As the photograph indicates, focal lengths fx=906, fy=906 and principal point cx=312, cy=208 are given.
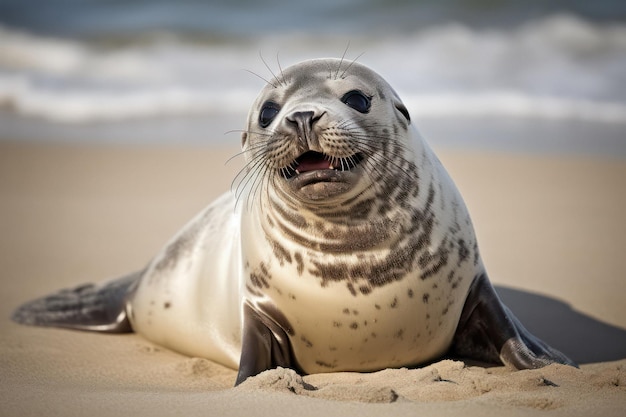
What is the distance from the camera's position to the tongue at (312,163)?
3.51 meters

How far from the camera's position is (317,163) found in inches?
139

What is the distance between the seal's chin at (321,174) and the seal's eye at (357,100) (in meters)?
0.27

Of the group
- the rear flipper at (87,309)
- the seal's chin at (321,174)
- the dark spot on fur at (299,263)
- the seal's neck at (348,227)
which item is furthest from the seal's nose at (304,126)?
the rear flipper at (87,309)

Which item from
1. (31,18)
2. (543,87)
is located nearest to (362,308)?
(543,87)

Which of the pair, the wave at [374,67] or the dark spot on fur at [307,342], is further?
the wave at [374,67]

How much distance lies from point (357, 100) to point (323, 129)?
0.42m

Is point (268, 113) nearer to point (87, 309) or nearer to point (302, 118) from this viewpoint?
point (302, 118)

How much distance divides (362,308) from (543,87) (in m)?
9.91

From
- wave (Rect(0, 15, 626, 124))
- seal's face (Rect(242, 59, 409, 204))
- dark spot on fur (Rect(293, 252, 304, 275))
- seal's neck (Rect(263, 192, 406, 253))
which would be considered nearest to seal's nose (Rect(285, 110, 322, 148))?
seal's face (Rect(242, 59, 409, 204))

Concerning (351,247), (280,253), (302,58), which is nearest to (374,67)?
(302,58)

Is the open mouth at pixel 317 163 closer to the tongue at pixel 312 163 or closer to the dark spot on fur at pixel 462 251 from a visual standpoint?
the tongue at pixel 312 163

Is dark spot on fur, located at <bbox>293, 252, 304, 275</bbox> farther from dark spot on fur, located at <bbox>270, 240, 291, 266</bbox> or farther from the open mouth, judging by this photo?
the open mouth

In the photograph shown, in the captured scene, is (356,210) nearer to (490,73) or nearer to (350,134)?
(350,134)

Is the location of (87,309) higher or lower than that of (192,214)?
lower
